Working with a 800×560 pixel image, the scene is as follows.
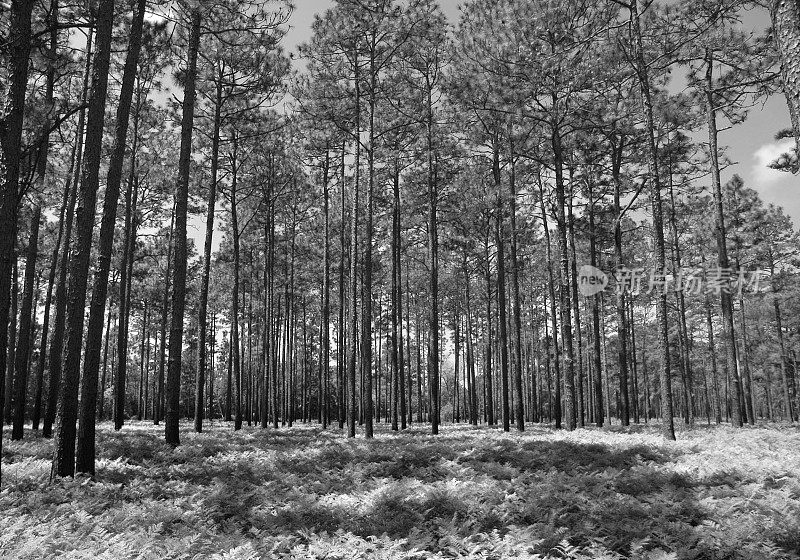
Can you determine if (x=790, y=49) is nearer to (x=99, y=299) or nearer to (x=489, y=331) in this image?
(x=99, y=299)

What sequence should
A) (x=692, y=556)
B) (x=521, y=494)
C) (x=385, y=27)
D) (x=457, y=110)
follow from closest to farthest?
(x=692, y=556) < (x=521, y=494) < (x=385, y=27) < (x=457, y=110)

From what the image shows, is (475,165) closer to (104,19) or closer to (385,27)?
(385,27)

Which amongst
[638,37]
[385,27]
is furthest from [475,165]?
[638,37]

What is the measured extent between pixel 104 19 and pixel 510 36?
39.8ft

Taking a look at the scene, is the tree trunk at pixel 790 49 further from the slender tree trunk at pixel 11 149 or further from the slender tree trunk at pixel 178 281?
the slender tree trunk at pixel 178 281

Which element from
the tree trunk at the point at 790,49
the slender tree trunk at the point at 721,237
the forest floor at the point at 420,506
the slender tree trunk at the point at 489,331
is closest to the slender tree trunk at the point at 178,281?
the forest floor at the point at 420,506

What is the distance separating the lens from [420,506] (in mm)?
6680

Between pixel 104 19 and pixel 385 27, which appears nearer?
pixel 104 19

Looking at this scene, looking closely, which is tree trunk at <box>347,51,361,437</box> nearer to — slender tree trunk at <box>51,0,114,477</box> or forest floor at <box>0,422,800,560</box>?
forest floor at <box>0,422,800,560</box>

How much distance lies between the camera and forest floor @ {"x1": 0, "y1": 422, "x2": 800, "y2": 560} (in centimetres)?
535

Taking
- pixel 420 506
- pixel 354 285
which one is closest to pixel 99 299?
pixel 420 506

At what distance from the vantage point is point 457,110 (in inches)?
740

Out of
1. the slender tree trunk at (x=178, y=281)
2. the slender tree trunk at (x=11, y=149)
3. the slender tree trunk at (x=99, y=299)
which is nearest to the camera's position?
the slender tree trunk at (x=11, y=149)

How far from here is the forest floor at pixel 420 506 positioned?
5352 mm
